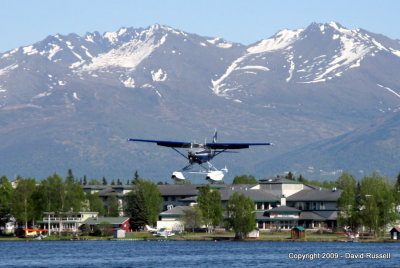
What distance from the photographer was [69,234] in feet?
504

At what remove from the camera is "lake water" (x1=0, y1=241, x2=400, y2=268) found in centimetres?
9325

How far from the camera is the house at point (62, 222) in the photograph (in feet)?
503

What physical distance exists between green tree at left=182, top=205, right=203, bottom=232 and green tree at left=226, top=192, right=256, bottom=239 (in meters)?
14.4

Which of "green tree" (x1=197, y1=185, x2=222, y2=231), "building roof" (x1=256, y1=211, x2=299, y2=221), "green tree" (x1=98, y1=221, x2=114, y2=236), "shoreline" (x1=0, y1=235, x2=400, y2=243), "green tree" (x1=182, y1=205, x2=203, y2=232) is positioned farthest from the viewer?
"building roof" (x1=256, y1=211, x2=299, y2=221)

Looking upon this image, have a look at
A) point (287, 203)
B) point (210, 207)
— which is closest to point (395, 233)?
point (210, 207)

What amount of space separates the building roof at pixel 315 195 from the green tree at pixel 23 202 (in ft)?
132

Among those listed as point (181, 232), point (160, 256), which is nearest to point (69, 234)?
point (181, 232)

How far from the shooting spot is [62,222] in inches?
6093

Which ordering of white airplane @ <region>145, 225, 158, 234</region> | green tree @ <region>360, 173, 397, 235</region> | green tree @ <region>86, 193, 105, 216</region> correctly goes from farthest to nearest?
green tree @ <region>86, 193, 105, 216</region>
white airplane @ <region>145, 225, 158, 234</region>
green tree @ <region>360, 173, 397, 235</region>

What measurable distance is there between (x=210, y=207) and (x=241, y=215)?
16656 millimetres

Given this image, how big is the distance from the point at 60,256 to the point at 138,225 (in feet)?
180

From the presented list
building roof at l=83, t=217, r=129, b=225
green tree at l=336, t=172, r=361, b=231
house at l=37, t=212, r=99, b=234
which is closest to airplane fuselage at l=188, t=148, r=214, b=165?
green tree at l=336, t=172, r=361, b=231

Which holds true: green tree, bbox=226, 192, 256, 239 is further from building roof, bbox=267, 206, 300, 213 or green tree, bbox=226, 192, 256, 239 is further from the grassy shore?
building roof, bbox=267, 206, 300, 213

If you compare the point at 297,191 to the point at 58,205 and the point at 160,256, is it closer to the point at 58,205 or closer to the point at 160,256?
the point at 58,205
